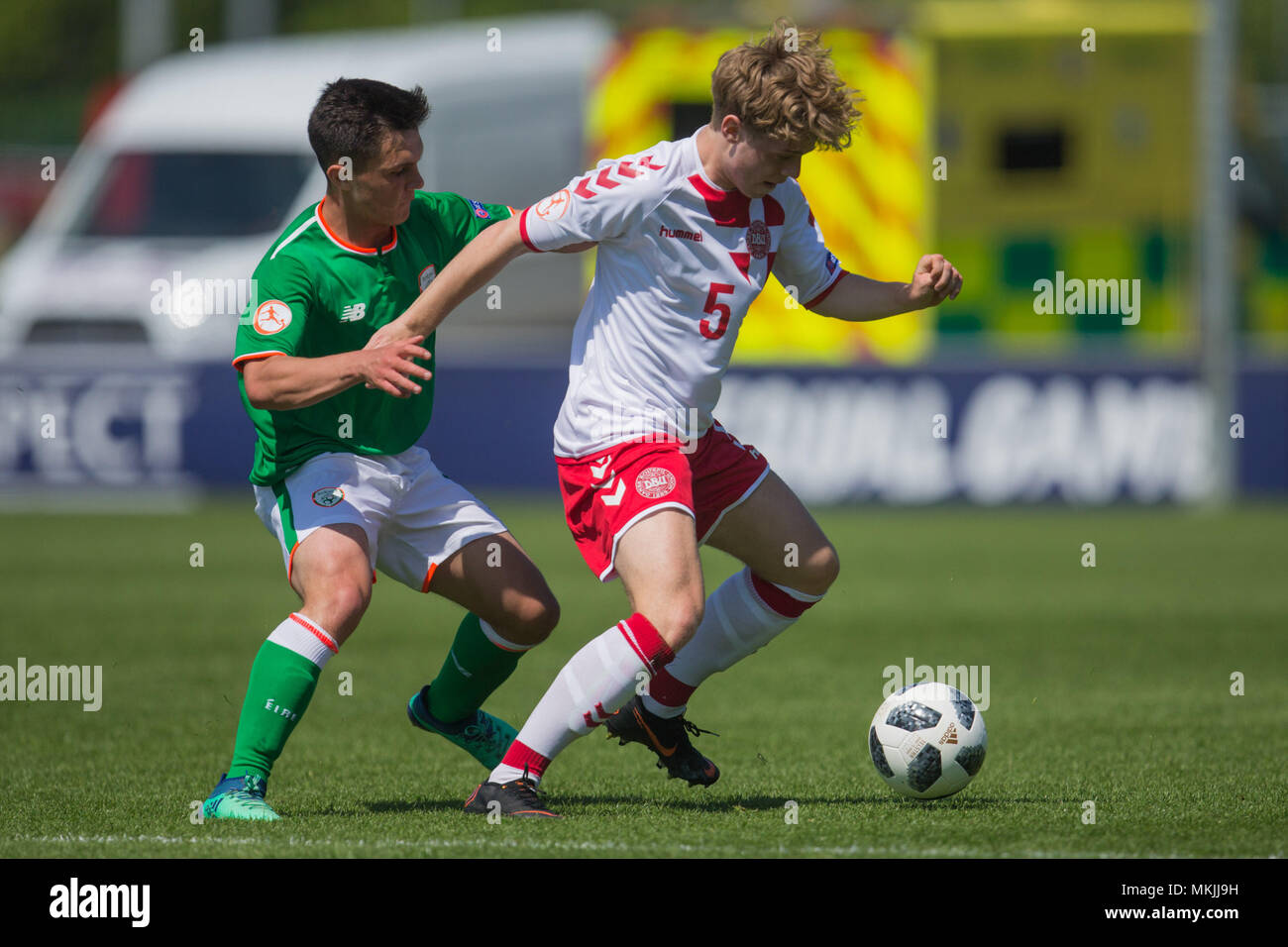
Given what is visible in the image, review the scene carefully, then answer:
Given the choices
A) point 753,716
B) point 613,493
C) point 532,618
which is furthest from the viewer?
point 753,716

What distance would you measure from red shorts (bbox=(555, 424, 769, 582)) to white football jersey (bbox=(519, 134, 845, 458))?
59 millimetres

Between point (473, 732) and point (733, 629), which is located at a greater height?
point (733, 629)

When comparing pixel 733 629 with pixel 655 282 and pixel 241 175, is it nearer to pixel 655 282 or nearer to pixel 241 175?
pixel 655 282

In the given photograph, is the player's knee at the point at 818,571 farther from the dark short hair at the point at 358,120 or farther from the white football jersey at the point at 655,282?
the dark short hair at the point at 358,120

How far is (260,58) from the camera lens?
19.4 m

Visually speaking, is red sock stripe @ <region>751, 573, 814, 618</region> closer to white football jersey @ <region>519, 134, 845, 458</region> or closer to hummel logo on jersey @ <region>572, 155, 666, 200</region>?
white football jersey @ <region>519, 134, 845, 458</region>

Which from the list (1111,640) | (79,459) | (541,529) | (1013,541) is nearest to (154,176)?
(79,459)

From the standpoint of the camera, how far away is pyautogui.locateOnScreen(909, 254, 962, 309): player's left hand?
5512mm

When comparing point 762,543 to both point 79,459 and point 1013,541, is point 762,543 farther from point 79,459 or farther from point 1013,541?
point 79,459

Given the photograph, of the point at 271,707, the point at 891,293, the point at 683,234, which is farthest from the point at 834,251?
the point at 271,707

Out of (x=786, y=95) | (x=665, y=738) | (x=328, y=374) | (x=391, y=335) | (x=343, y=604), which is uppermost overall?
(x=786, y=95)

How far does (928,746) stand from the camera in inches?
216

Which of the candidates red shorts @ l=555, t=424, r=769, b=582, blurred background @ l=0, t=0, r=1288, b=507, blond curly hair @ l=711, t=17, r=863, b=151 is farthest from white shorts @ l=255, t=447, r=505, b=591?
blurred background @ l=0, t=0, r=1288, b=507

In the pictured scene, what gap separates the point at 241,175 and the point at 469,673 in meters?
12.8
